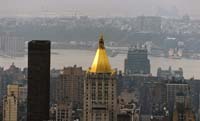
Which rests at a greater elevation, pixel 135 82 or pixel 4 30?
pixel 4 30

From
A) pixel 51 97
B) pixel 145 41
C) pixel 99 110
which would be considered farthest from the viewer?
pixel 145 41

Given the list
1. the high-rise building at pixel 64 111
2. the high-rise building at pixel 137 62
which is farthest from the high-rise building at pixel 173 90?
the high-rise building at pixel 64 111

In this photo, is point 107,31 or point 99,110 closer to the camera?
point 99,110

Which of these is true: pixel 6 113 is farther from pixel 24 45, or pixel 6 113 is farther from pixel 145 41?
pixel 145 41

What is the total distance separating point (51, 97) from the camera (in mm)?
8617

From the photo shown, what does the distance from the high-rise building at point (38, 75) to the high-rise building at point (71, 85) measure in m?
0.63

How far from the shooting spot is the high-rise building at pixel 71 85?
8844mm

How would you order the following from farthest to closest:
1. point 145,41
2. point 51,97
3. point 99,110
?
point 145,41
point 51,97
point 99,110

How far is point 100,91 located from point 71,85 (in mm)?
1521

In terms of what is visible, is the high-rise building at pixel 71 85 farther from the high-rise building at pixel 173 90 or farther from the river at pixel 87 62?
the high-rise building at pixel 173 90

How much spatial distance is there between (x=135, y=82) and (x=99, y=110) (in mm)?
1703

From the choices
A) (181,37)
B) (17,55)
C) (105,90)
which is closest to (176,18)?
(181,37)

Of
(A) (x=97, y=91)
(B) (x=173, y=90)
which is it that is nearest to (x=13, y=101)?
(A) (x=97, y=91)

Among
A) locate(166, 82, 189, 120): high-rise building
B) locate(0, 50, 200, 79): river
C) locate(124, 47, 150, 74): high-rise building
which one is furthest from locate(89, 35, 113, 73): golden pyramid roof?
locate(166, 82, 189, 120): high-rise building
